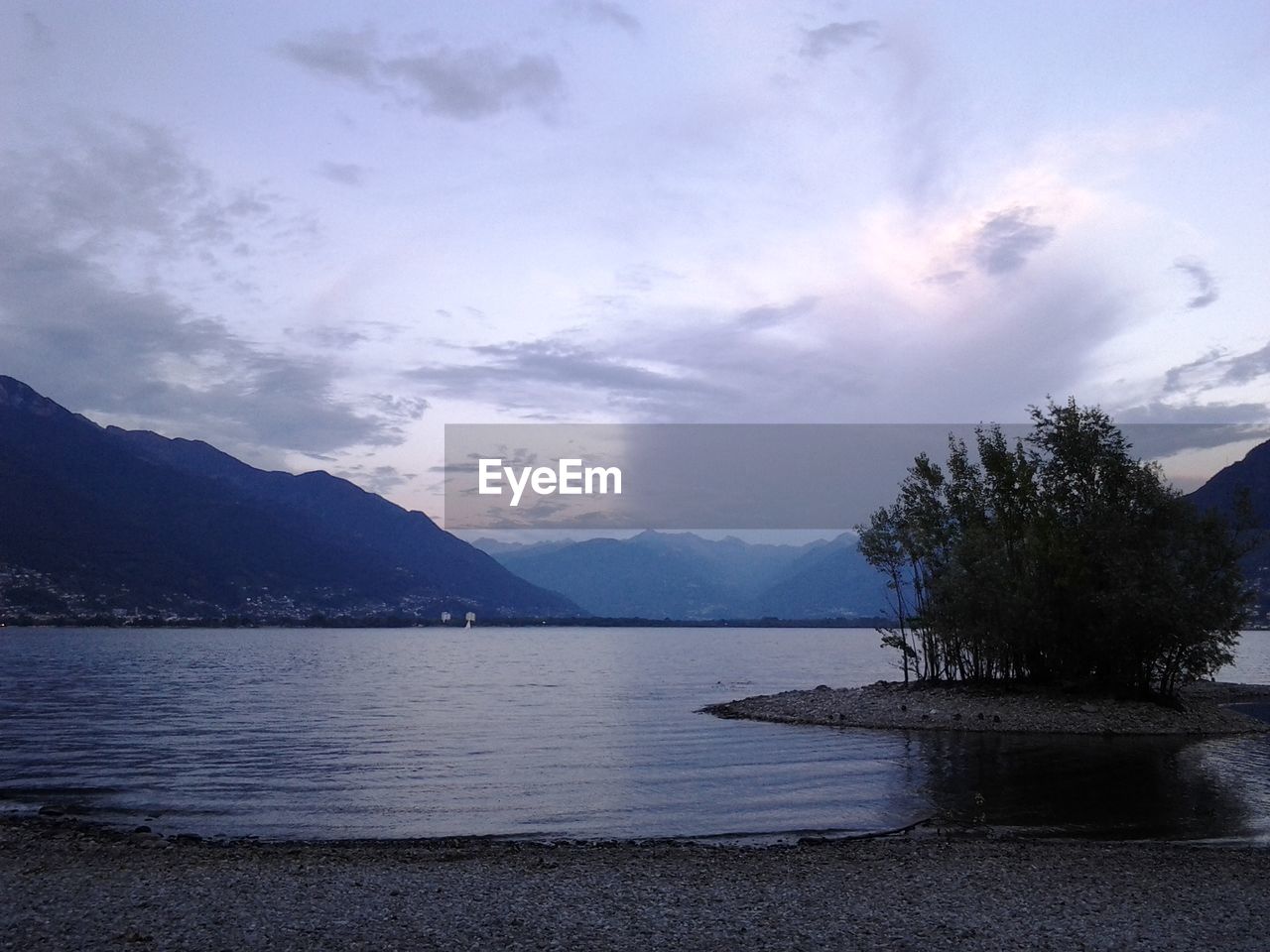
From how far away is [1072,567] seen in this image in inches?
1890

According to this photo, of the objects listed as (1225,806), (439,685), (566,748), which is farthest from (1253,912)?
(439,685)

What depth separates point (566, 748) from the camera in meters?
38.0

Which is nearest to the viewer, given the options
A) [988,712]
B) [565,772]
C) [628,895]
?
[628,895]

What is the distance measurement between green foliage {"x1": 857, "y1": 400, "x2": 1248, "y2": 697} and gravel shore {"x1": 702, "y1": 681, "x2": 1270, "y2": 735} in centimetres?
229

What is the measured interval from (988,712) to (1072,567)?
8455mm

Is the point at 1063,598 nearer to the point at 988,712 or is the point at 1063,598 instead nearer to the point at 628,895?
the point at 988,712

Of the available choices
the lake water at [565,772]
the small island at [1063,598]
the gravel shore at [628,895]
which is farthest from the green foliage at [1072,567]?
the gravel shore at [628,895]

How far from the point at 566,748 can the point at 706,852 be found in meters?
19.2

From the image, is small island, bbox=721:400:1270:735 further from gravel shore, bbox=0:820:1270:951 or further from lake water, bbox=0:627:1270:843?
gravel shore, bbox=0:820:1270:951

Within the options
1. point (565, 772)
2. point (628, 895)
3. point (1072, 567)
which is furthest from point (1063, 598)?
point (628, 895)

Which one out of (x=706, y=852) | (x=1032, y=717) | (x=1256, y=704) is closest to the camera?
(x=706, y=852)

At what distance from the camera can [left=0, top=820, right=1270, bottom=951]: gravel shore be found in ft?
43.6

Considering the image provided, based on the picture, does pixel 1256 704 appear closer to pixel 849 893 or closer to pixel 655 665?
pixel 849 893

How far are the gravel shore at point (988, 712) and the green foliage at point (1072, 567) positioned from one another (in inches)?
90.0
